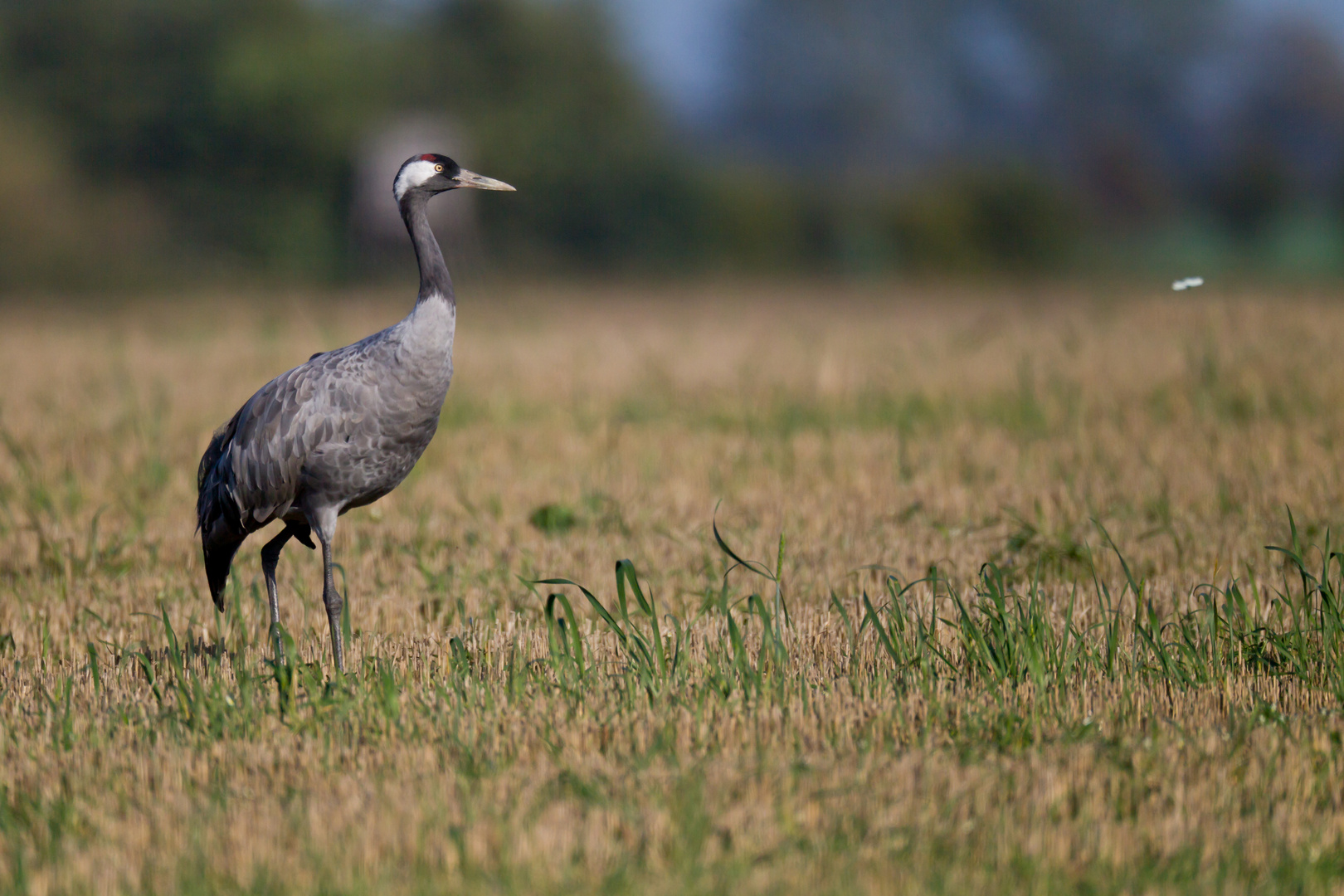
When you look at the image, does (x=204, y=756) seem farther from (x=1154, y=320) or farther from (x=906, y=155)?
(x=906, y=155)

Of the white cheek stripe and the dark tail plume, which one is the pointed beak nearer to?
the white cheek stripe

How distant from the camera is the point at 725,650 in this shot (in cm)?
482

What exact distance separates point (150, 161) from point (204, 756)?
25.9 metres

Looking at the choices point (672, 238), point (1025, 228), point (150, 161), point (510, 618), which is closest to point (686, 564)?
point (510, 618)

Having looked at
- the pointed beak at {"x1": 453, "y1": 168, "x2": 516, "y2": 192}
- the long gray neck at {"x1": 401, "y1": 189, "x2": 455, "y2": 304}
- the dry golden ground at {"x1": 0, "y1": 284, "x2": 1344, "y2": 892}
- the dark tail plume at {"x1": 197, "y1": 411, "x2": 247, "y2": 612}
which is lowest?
the dry golden ground at {"x1": 0, "y1": 284, "x2": 1344, "y2": 892}

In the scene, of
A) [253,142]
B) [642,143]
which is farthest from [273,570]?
[253,142]

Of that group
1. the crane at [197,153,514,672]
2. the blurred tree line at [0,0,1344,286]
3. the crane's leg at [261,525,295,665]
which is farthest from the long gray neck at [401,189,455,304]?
the blurred tree line at [0,0,1344,286]

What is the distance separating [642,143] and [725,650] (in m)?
23.7

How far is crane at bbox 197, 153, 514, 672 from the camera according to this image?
5.14 m

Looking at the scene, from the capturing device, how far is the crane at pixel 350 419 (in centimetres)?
514

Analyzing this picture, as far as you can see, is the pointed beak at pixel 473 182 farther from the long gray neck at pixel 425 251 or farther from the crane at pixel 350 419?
the long gray neck at pixel 425 251

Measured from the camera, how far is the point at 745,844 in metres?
3.43

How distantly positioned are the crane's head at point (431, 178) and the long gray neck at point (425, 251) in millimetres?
29

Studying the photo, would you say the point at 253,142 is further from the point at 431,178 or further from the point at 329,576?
the point at 329,576
